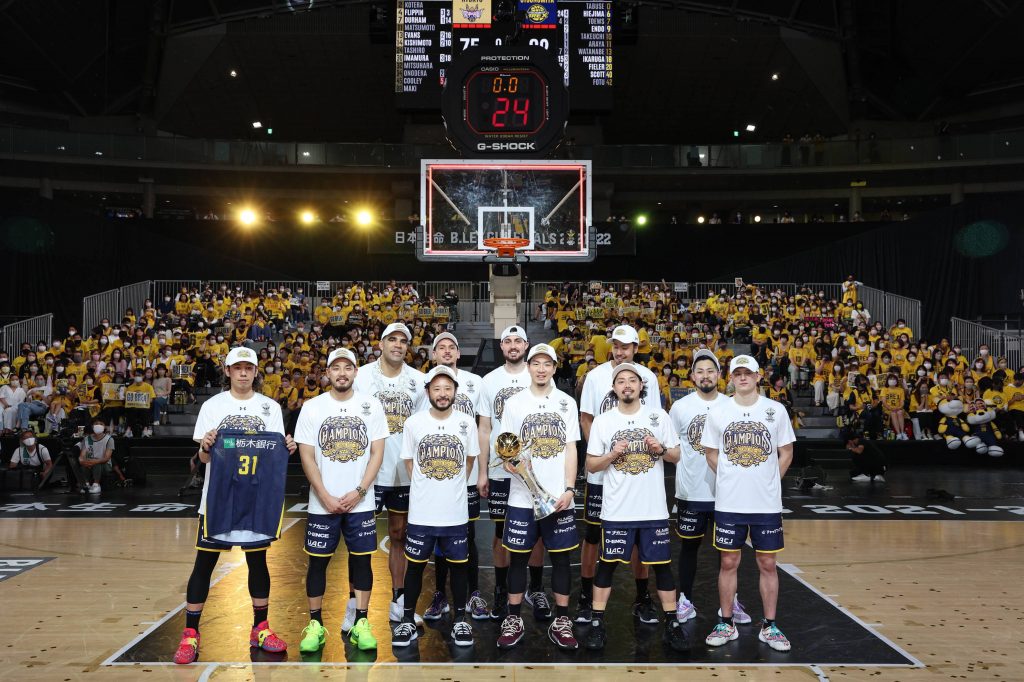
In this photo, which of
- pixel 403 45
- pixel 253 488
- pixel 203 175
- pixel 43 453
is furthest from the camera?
pixel 203 175

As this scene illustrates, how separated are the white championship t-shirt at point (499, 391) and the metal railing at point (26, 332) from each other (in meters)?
17.1

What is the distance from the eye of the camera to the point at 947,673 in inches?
217

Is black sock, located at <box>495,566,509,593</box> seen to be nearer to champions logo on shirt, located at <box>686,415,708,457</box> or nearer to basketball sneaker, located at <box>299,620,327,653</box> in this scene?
basketball sneaker, located at <box>299,620,327,653</box>

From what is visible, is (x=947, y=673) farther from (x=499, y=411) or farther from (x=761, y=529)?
(x=499, y=411)

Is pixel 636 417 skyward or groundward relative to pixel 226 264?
groundward

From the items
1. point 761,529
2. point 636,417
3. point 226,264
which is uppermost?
point 226,264

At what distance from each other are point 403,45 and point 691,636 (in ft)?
67.7

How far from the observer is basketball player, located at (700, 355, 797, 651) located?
608 centimetres

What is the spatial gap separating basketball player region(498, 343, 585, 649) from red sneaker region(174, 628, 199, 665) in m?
2.03

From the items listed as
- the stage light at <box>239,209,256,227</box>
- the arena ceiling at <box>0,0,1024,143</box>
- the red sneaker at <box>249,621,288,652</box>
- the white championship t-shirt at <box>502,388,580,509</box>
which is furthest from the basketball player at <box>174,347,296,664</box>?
the stage light at <box>239,209,256,227</box>

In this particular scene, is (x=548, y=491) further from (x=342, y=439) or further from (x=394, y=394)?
(x=394, y=394)

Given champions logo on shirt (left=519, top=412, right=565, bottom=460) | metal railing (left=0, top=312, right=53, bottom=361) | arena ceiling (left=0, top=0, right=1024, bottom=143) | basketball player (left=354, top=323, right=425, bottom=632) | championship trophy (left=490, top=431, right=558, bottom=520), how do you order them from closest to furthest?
championship trophy (left=490, top=431, right=558, bottom=520), champions logo on shirt (left=519, top=412, right=565, bottom=460), basketball player (left=354, top=323, right=425, bottom=632), metal railing (left=0, top=312, right=53, bottom=361), arena ceiling (left=0, top=0, right=1024, bottom=143)

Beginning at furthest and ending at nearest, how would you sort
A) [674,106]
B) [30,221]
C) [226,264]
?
[674,106], [226,264], [30,221]

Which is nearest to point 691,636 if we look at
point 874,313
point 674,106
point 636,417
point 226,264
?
point 636,417
